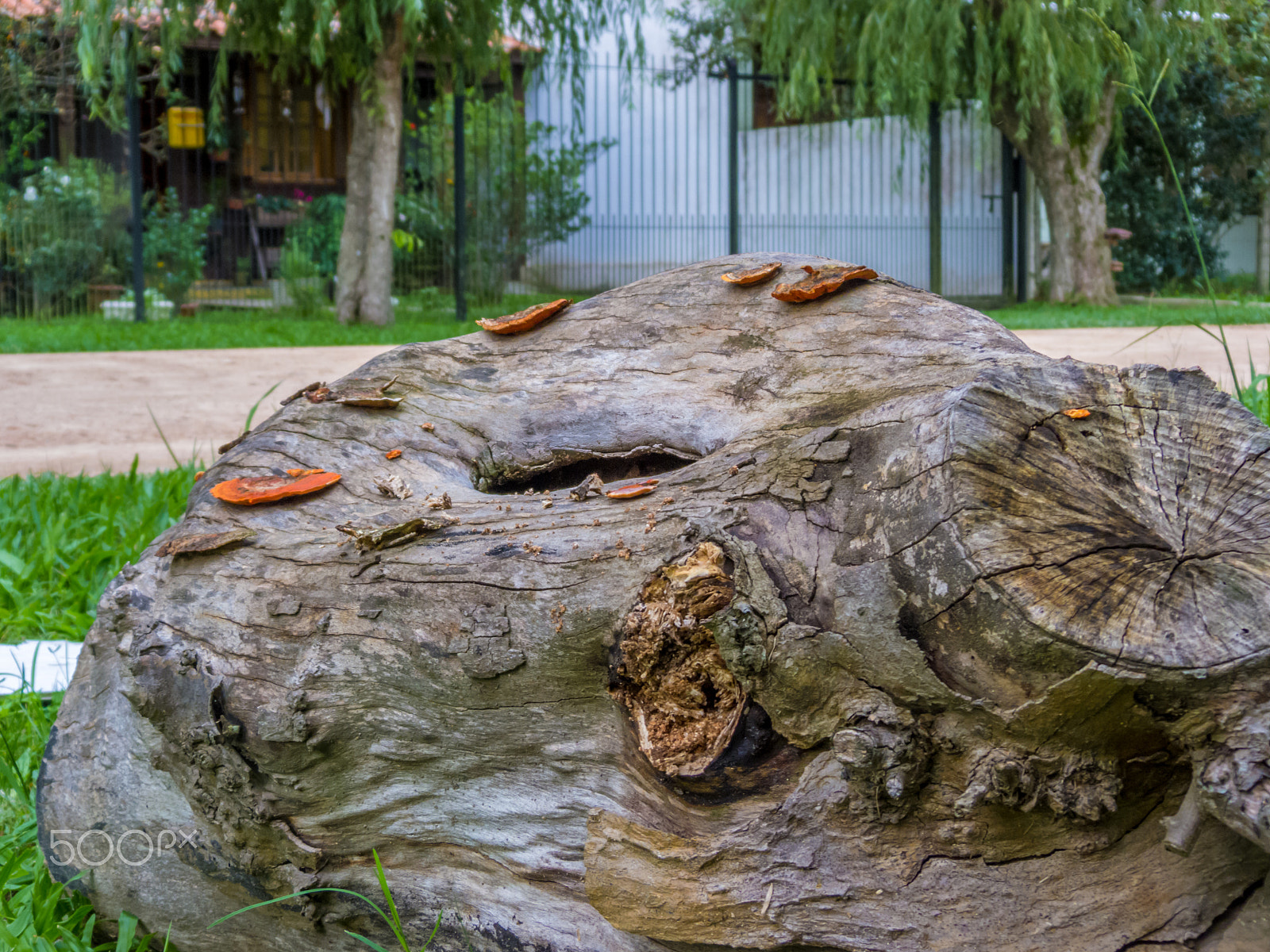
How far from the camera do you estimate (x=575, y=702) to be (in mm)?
1074

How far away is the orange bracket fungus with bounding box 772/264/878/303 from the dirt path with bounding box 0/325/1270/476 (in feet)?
6.95

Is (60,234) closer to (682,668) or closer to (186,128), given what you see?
(186,128)

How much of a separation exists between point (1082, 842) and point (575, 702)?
0.47 m

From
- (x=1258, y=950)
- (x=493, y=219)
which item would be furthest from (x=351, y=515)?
(x=493, y=219)

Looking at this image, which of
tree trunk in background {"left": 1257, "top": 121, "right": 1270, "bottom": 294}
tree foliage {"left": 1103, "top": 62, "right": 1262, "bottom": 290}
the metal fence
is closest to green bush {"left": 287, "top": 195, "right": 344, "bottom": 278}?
the metal fence

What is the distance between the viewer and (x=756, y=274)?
1615mm

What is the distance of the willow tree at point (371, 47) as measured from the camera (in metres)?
8.63

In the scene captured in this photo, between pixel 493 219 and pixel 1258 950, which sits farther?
pixel 493 219

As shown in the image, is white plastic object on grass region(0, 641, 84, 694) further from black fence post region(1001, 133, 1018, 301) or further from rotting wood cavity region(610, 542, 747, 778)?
black fence post region(1001, 133, 1018, 301)

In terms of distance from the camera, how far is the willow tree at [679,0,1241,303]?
9336 mm

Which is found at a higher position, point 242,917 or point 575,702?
point 575,702

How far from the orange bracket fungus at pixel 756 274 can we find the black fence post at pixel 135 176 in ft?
28.7

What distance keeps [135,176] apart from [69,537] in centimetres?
760

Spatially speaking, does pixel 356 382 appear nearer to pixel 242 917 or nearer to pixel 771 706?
pixel 242 917
